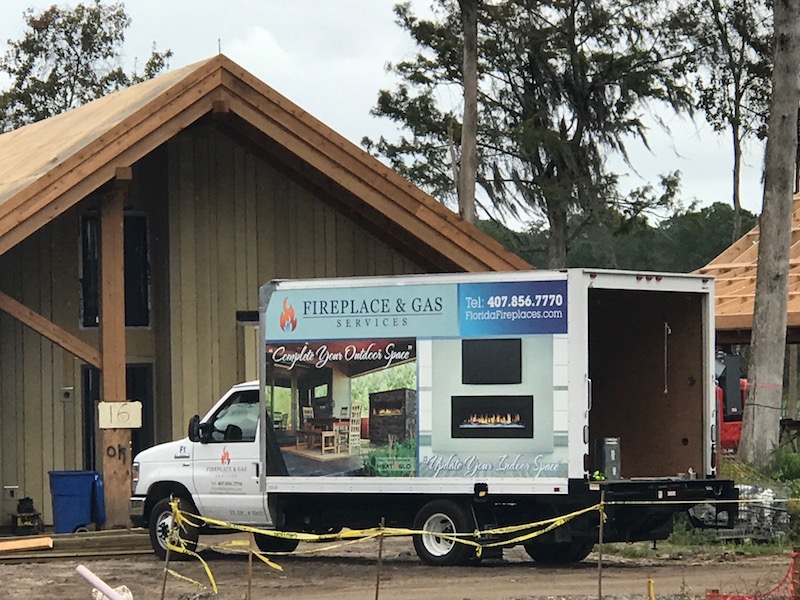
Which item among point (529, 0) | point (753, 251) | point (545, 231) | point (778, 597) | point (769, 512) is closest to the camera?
point (778, 597)

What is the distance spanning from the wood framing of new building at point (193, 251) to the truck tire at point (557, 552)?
19.4 feet

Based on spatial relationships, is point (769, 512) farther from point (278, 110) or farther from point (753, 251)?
point (753, 251)

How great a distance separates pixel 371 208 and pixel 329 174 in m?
1.32

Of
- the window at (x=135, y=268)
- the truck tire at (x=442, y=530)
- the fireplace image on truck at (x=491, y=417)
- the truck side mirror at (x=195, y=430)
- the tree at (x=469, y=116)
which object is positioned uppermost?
the tree at (x=469, y=116)

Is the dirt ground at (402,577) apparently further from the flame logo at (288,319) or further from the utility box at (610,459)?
the flame logo at (288,319)

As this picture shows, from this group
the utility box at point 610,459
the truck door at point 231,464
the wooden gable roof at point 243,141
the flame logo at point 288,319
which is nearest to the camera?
the utility box at point 610,459

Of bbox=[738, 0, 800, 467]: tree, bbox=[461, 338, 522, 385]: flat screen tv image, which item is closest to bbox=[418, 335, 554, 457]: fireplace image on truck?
bbox=[461, 338, 522, 385]: flat screen tv image

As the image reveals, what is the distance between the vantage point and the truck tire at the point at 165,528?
57.5ft

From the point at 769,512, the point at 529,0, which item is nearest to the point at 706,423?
the point at 769,512

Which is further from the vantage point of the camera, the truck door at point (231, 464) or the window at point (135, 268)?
the window at point (135, 268)

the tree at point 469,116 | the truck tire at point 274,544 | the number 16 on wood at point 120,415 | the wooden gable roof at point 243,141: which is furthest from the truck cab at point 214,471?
the tree at point 469,116

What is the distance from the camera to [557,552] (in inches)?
667

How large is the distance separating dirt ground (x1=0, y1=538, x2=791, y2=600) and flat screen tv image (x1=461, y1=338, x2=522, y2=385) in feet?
6.23

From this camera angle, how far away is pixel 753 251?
3195 cm
